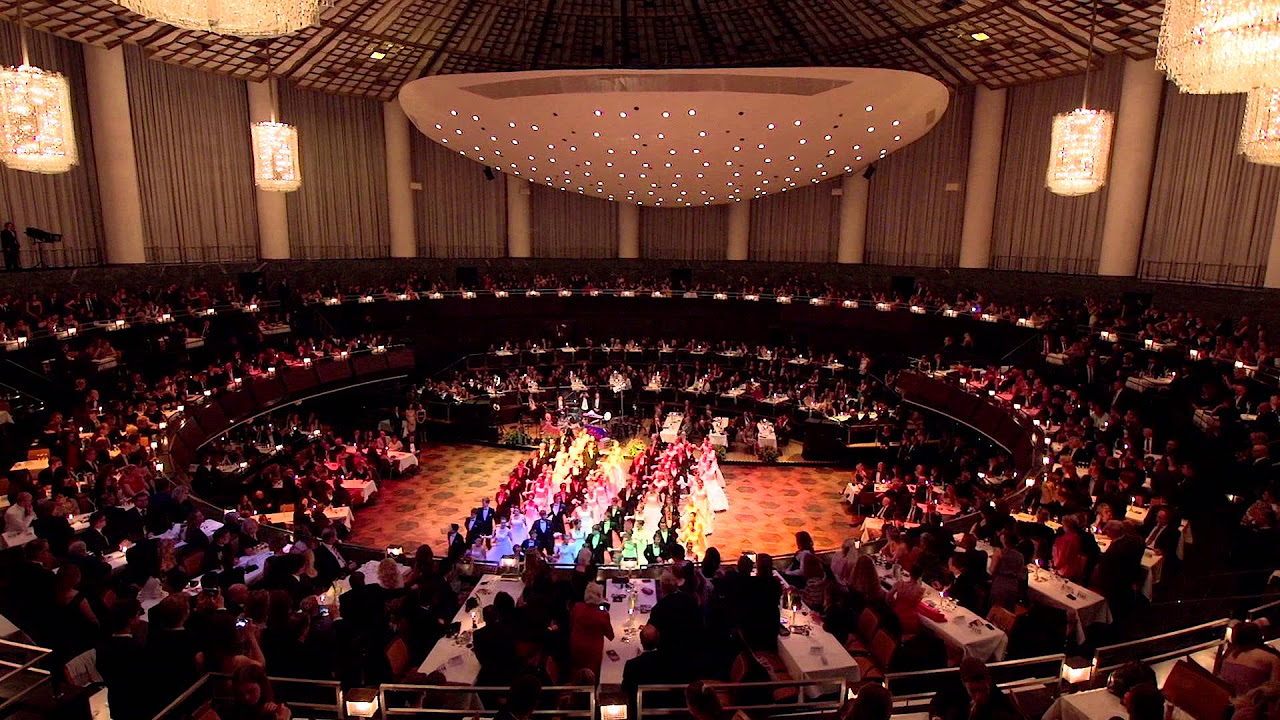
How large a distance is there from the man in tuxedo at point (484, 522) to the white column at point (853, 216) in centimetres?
1620

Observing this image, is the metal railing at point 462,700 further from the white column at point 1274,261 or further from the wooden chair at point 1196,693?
the white column at point 1274,261

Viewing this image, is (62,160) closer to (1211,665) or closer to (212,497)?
(212,497)

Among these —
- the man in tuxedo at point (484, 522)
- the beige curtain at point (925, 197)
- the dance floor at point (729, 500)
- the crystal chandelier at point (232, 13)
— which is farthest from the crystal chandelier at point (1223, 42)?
the beige curtain at point (925, 197)

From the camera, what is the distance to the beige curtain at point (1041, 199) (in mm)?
19031

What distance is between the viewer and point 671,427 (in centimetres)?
1778

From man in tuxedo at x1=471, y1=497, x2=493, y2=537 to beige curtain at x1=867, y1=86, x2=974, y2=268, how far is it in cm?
1659

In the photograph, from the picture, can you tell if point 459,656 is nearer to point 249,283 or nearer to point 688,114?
point 688,114

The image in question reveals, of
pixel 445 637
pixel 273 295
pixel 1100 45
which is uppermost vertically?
pixel 1100 45

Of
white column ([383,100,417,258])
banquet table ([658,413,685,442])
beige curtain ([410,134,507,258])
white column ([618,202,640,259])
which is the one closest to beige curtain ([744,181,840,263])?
white column ([618,202,640,259])

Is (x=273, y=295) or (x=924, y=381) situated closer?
(x=924, y=381)

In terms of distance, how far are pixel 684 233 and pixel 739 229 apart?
221 cm

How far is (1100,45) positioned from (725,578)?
1633 centimetres

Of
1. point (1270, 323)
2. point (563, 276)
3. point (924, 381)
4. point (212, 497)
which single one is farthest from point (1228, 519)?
point (563, 276)

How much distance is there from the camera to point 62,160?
9.31m
